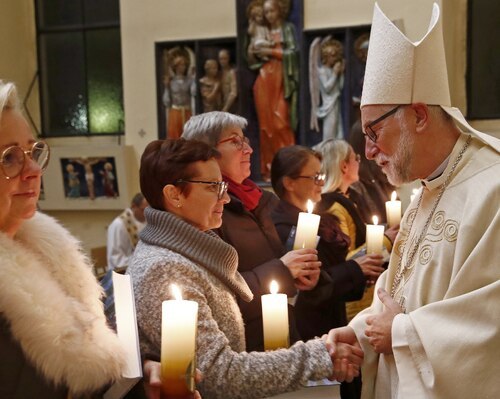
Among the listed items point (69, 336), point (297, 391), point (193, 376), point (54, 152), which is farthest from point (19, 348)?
point (54, 152)

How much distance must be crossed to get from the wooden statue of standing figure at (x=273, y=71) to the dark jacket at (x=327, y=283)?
4724mm

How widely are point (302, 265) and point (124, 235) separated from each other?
4.57 meters

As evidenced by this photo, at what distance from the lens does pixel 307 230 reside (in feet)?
8.19

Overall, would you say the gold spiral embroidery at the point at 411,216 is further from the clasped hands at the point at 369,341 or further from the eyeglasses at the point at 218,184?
the eyeglasses at the point at 218,184

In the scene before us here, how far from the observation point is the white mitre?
6.89 ft

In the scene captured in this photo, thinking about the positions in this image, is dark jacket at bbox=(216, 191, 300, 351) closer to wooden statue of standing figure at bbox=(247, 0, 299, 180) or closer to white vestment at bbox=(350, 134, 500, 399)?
white vestment at bbox=(350, 134, 500, 399)

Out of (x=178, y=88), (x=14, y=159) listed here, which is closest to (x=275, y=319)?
(x=14, y=159)

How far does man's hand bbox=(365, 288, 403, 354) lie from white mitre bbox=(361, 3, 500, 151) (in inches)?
22.8

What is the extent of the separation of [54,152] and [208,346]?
790cm

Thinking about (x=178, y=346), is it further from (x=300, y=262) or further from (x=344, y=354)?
(x=300, y=262)

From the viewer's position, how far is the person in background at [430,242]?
1.81 m

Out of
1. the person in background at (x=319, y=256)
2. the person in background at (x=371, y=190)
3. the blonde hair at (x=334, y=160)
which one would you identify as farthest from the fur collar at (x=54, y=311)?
the person in background at (x=371, y=190)

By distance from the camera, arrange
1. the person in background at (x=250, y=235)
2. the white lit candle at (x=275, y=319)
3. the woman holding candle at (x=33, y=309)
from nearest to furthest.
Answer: the woman holding candle at (x=33, y=309) → the white lit candle at (x=275, y=319) → the person in background at (x=250, y=235)

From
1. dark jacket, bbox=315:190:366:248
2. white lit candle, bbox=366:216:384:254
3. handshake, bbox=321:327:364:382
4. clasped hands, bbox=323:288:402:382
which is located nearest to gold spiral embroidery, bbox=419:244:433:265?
clasped hands, bbox=323:288:402:382
